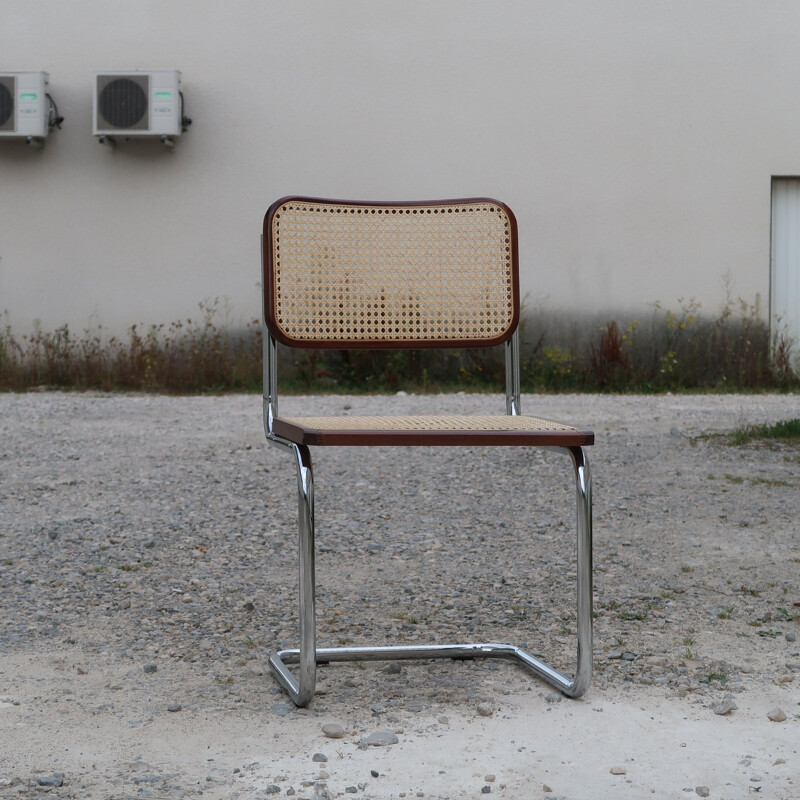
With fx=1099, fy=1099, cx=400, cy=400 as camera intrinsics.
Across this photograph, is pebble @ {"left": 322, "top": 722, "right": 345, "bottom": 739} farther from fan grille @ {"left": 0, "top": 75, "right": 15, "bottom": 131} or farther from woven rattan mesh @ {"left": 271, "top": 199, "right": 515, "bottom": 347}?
fan grille @ {"left": 0, "top": 75, "right": 15, "bottom": 131}

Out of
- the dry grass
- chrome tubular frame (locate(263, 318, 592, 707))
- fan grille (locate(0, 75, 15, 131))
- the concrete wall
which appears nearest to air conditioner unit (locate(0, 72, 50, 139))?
fan grille (locate(0, 75, 15, 131))

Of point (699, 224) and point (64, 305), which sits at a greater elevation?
point (699, 224)

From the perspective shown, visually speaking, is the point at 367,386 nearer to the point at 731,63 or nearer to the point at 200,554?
the point at 731,63

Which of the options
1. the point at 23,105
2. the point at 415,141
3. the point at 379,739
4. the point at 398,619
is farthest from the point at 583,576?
the point at 23,105

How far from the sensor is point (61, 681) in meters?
2.00

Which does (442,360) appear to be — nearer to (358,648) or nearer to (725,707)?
(358,648)

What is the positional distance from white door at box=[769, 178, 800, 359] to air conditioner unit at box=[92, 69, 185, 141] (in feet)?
15.9

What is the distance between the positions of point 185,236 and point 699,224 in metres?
4.12

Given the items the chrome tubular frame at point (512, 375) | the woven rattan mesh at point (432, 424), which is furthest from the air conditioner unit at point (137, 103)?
the woven rattan mesh at point (432, 424)

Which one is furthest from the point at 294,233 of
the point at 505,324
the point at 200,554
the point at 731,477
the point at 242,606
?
the point at 731,477

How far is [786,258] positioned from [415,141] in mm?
3165

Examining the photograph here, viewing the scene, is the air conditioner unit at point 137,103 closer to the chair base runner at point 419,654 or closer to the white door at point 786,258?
the white door at point 786,258

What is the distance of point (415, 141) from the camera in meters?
8.73

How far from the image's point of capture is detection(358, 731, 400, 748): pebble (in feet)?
5.49
